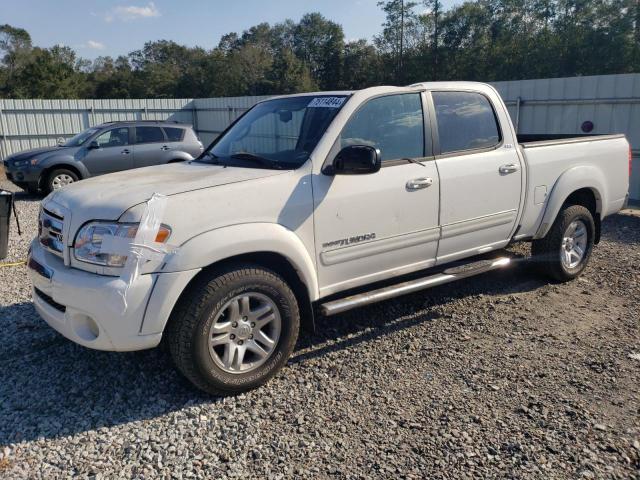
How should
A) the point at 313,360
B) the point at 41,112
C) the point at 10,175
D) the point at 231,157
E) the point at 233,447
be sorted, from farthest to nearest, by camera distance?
1. the point at 41,112
2. the point at 10,175
3. the point at 231,157
4. the point at 313,360
5. the point at 233,447

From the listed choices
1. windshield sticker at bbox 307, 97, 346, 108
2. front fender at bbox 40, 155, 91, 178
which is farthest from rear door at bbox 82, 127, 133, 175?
windshield sticker at bbox 307, 97, 346, 108

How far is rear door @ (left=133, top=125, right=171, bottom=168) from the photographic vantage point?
527 inches

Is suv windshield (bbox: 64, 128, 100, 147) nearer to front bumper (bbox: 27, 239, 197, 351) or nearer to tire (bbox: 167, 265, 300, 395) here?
front bumper (bbox: 27, 239, 197, 351)

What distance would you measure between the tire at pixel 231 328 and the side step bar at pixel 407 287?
32 cm

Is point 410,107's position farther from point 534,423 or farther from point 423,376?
point 534,423

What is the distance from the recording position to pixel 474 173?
4.77 meters

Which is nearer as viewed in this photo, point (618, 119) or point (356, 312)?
point (356, 312)

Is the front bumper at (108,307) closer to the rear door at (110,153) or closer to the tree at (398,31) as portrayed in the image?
the rear door at (110,153)

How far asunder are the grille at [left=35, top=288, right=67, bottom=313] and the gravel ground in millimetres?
629

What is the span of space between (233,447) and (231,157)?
2.29 meters

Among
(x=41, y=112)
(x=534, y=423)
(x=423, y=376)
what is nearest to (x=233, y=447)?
(x=423, y=376)

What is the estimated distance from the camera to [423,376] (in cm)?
397

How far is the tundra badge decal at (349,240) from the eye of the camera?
3.98m

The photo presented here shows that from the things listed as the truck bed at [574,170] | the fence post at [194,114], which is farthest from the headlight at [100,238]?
the fence post at [194,114]
